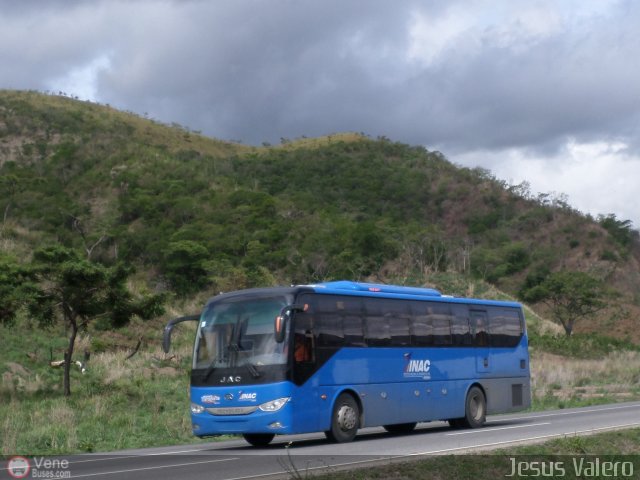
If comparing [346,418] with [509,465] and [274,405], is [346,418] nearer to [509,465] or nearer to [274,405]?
[274,405]

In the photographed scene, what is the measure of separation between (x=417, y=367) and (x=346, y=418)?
3.00 meters

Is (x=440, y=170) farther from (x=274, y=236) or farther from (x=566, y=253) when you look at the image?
(x=274, y=236)

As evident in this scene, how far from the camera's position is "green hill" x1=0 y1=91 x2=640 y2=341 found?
5662 centimetres

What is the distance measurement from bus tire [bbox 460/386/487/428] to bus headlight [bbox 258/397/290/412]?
21.8ft

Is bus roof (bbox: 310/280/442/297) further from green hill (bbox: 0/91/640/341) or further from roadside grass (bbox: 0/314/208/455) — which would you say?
green hill (bbox: 0/91/640/341)

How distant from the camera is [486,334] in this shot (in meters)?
24.3

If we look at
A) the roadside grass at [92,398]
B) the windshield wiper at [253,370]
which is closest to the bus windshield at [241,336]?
the windshield wiper at [253,370]

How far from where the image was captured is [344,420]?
62.5 feet

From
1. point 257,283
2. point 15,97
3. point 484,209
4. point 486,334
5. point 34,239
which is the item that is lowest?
point 486,334

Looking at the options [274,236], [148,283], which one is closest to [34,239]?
[148,283]

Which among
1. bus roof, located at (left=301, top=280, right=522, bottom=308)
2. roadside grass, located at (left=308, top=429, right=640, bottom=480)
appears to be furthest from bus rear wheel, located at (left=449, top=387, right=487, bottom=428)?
roadside grass, located at (left=308, top=429, right=640, bottom=480)

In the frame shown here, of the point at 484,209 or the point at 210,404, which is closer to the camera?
the point at 210,404

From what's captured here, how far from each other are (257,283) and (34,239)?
1537 centimetres

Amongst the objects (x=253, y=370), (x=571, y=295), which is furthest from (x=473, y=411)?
(x=571, y=295)
